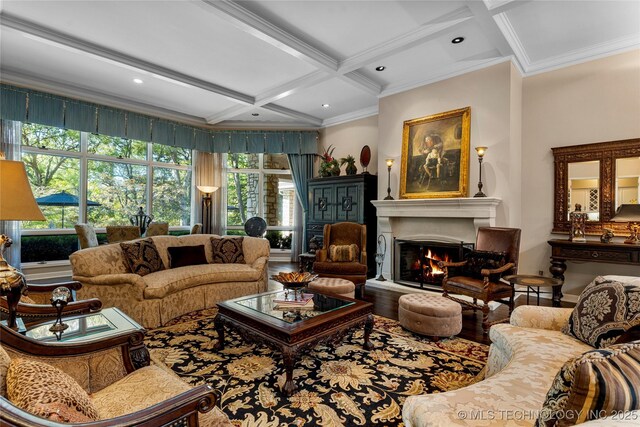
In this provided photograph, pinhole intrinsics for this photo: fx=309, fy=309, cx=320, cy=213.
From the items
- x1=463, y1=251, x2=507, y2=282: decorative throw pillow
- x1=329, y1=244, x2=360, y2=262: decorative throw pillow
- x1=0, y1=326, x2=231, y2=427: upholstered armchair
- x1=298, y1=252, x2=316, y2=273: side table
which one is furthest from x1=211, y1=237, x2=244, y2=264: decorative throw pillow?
x1=463, y1=251, x2=507, y2=282: decorative throw pillow

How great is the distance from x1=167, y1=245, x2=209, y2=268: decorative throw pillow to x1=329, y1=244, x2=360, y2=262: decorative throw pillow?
5.73 feet

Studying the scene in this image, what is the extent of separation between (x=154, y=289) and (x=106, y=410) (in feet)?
6.88

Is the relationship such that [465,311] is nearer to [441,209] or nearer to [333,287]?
[441,209]

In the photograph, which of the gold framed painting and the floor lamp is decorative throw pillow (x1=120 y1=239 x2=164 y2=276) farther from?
the gold framed painting

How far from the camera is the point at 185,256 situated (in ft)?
13.1

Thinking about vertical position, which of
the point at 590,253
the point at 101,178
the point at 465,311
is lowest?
the point at 465,311

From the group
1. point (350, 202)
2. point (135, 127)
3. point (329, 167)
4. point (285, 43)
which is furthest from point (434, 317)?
point (135, 127)

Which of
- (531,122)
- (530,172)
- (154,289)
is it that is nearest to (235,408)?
(154,289)

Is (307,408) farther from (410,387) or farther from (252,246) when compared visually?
(252,246)

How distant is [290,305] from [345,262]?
1.95m

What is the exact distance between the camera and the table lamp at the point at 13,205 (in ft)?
4.88

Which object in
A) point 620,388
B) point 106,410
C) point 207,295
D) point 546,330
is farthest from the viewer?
point 207,295

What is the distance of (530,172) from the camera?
165 inches

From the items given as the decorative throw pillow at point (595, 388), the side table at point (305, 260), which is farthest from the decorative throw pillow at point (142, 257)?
the decorative throw pillow at point (595, 388)
